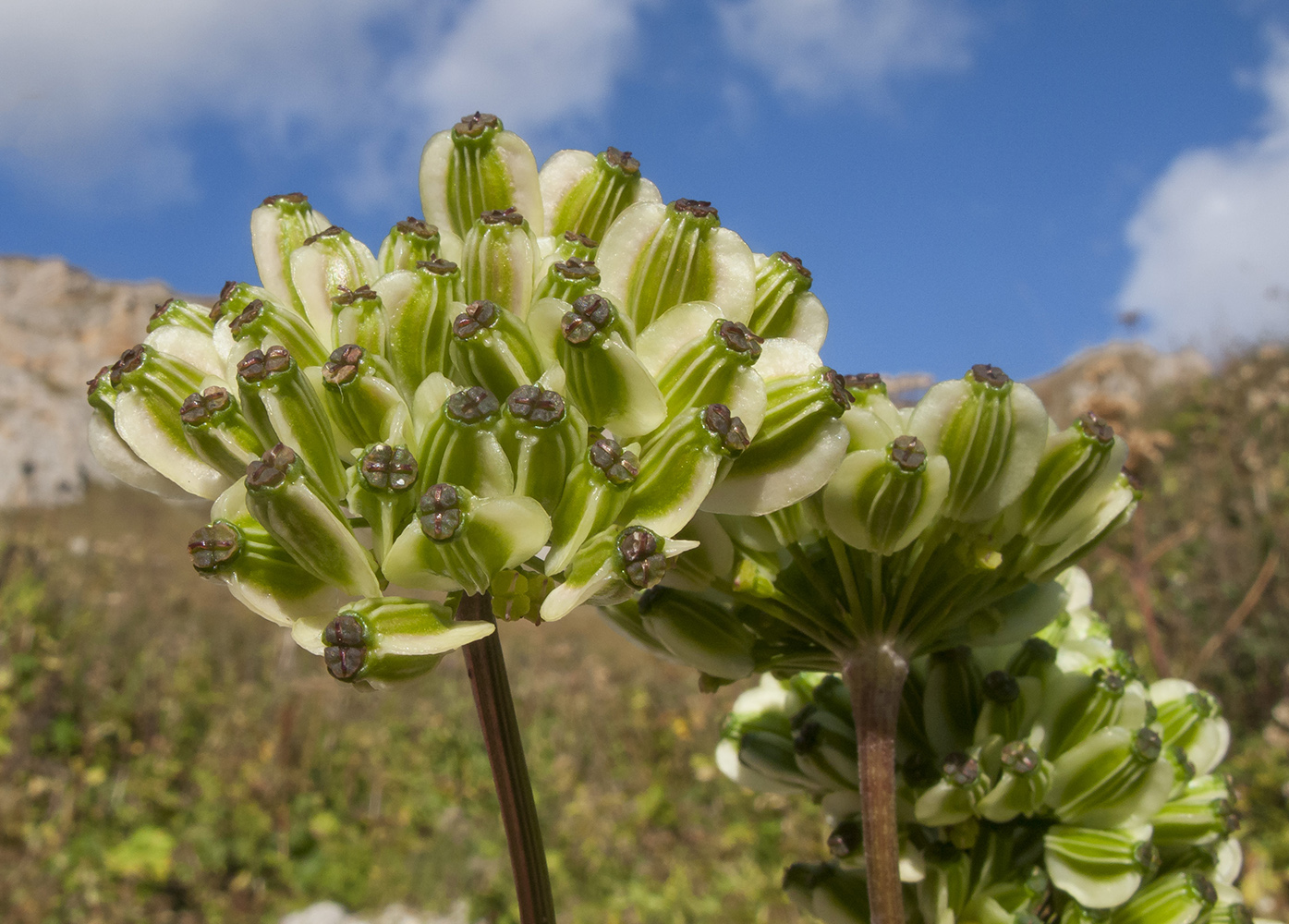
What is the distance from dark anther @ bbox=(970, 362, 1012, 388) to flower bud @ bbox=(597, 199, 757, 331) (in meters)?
0.25

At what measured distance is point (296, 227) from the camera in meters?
1.14

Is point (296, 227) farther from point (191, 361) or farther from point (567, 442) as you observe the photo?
point (567, 442)

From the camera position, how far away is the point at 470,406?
83cm

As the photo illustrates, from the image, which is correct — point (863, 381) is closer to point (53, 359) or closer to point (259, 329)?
point (259, 329)

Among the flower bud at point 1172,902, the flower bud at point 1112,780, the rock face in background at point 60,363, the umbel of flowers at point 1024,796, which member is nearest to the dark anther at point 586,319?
the umbel of flowers at point 1024,796

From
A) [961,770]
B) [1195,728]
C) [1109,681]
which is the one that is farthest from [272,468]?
[1195,728]

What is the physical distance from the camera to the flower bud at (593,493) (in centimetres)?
86

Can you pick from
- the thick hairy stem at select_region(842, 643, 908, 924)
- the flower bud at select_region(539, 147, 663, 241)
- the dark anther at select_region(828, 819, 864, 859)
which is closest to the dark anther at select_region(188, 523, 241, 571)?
the flower bud at select_region(539, 147, 663, 241)

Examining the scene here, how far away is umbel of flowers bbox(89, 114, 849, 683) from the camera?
83cm

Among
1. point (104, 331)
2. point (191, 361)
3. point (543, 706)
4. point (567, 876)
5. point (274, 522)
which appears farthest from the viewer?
point (104, 331)

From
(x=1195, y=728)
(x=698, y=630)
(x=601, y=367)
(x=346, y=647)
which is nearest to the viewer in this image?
(x=346, y=647)

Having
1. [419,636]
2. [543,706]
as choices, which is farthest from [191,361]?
[543,706]

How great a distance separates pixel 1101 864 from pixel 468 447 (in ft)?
2.99

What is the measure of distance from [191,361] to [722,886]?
6233mm
